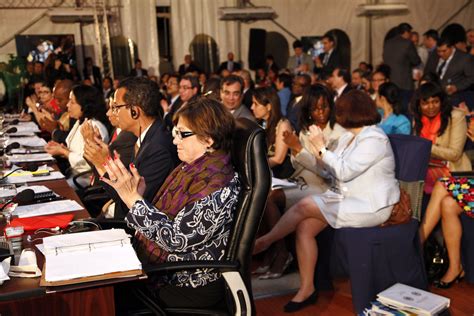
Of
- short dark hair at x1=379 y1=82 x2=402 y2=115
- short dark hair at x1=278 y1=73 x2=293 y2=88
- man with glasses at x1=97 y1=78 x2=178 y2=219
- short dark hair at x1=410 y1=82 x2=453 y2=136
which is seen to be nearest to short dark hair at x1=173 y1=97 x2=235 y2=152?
man with glasses at x1=97 y1=78 x2=178 y2=219

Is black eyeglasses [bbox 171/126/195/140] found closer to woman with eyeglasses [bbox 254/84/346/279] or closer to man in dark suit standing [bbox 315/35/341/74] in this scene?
woman with eyeglasses [bbox 254/84/346/279]

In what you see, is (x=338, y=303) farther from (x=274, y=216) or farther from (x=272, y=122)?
(x=272, y=122)

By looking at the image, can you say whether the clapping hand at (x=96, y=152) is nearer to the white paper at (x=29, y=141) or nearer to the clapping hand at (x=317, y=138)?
the clapping hand at (x=317, y=138)

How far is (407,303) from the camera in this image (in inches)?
106

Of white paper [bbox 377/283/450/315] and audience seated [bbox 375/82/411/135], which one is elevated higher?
audience seated [bbox 375/82/411/135]

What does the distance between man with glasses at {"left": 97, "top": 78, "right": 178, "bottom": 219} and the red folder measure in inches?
15.6

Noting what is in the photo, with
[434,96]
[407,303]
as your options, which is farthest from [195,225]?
[434,96]

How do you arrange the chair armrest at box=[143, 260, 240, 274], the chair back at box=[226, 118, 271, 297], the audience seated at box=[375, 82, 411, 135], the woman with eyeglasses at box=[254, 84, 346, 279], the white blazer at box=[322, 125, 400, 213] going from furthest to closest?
the audience seated at box=[375, 82, 411, 135]
the woman with eyeglasses at box=[254, 84, 346, 279]
the white blazer at box=[322, 125, 400, 213]
the chair back at box=[226, 118, 271, 297]
the chair armrest at box=[143, 260, 240, 274]

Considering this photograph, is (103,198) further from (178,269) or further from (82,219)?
(178,269)

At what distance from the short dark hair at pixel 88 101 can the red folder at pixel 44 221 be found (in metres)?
1.94

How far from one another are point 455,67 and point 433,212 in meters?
3.63

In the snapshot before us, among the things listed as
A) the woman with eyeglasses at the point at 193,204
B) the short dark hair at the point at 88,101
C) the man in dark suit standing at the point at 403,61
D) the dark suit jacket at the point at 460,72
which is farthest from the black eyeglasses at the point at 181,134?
the man in dark suit standing at the point at 403,61

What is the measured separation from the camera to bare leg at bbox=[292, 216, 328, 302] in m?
3.13

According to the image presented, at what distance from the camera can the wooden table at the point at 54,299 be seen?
4.97 feet
